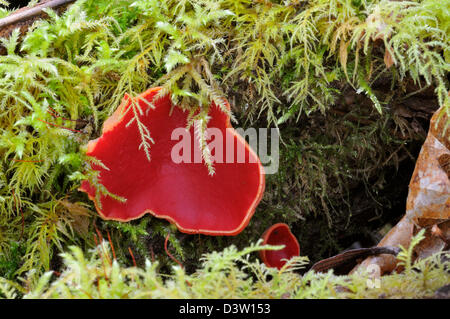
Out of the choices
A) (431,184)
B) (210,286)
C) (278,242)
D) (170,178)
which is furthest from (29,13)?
(431,184)

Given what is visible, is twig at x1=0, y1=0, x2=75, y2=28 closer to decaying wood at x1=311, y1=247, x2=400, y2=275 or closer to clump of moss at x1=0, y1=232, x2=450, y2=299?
clump of moss at x1=0, y1=232, x2=450, y2=299

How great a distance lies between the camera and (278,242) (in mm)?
1866

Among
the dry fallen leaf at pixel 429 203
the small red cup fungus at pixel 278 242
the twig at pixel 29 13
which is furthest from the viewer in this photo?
the small red cup fungus at pixel 278 242

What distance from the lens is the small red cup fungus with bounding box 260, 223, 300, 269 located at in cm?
A: 182

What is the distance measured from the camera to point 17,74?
4.94 ft

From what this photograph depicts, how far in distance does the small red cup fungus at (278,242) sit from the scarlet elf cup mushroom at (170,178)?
323 mm

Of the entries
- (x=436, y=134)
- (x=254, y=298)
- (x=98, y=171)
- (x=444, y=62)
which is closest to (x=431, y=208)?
(x=436, y=134)

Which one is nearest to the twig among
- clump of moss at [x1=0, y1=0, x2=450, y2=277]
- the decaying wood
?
clump of moss at [x1=0, y1=0, x2=450, y2=277]

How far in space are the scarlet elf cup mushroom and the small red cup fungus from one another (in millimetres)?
323

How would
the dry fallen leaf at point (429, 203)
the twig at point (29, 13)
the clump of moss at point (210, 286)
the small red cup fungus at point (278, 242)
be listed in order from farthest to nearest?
1. the small red cup fungus at point (278, 242)
2. the twig at point (29, 13)
3. the dry fallen leaf at point (429, 203)
4. the clump of moss at point (210, 286)

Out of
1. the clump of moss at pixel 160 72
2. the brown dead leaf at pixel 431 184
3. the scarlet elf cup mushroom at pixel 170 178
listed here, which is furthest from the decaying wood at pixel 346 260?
the clump of moss at pixel 160 72

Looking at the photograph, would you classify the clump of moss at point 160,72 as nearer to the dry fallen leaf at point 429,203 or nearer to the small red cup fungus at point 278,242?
A: the dry fallen leaf at point 429,203

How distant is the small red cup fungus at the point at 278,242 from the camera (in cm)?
182

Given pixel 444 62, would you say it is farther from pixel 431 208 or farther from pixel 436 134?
pixel 431 208
